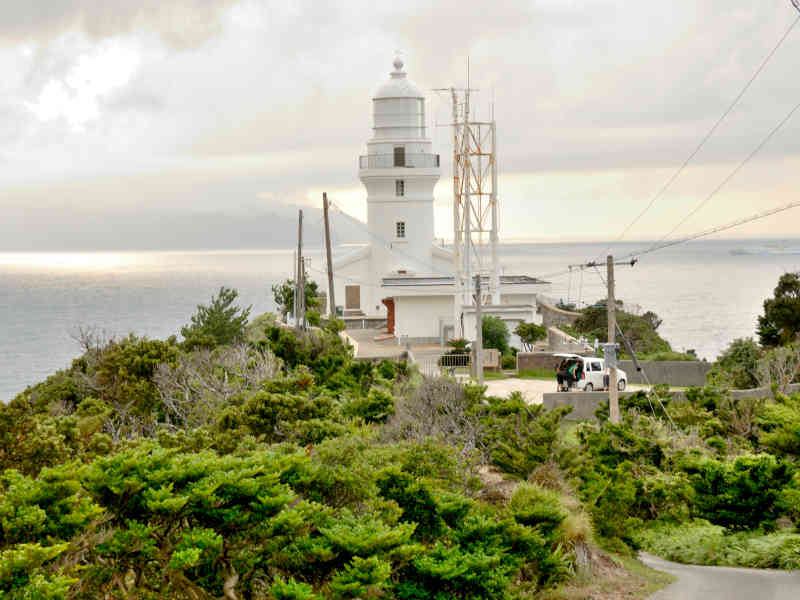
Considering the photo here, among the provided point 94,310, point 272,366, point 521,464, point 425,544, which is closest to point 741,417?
point 521,464

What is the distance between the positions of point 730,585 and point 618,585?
172 centimetres

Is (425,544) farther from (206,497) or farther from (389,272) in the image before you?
(389,272)

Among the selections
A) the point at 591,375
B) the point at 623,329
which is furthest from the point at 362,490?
the point at 623,329

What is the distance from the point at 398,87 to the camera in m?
48.6

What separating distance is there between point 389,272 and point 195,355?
19126 mm

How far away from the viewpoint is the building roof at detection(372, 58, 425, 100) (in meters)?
48.6

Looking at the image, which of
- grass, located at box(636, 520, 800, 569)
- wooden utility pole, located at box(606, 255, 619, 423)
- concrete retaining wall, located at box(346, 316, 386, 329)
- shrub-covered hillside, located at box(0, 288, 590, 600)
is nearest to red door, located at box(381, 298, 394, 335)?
concrete retaining wall, located at box(346, 316, 386, 329)

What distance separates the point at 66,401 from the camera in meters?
30.0

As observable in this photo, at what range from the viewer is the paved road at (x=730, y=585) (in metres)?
14.8

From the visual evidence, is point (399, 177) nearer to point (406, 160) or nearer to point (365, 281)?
point (406, 160)

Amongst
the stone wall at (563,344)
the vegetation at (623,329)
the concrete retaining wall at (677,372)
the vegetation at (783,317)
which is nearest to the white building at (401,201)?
the stone wall at (563,344)

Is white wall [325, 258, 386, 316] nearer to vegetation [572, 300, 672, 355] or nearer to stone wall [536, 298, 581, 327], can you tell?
vegetation [572, 300, 672, 355]

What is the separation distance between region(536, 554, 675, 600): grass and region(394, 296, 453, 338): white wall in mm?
27444

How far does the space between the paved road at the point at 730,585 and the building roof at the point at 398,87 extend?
113 ft
